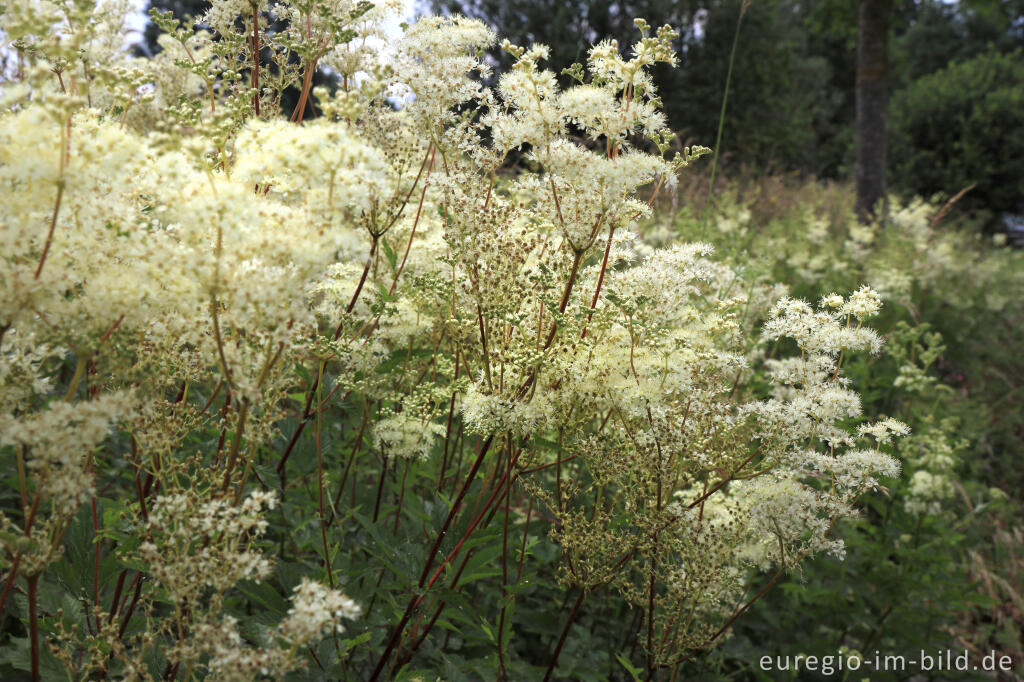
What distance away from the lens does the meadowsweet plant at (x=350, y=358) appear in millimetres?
1312

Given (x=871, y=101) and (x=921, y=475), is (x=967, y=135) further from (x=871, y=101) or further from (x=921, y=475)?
(x=921, y=475)

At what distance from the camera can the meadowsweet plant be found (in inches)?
51.7

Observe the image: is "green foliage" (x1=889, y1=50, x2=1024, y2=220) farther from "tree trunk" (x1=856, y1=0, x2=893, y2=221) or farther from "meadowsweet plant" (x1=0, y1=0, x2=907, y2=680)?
"meadowsweet plant" (x1=0, y1=0, x2=907, y2=680)

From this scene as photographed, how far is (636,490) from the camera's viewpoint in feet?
7.62

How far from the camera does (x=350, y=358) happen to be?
238 cm

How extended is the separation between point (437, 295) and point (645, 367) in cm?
79

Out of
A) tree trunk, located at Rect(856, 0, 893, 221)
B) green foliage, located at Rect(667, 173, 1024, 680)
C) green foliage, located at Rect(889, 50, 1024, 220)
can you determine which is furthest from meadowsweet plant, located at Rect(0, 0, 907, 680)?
green foliage, located at Rect(889, 50, 1024, 220)

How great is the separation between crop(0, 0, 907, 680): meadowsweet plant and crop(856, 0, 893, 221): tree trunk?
32.3ft

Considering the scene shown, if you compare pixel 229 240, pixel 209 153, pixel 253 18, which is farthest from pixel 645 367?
pixel 253 18

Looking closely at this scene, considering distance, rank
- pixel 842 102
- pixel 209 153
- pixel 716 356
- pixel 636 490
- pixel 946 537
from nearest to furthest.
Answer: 1. pixel 209 153
2. pixel 716 356
3. pixel 636 490
4. pixel 946 537
5. pixel 842 102

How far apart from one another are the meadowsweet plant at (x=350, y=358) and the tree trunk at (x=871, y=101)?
32.3ft

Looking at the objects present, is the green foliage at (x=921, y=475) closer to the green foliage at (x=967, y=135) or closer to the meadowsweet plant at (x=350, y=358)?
the meadowsweet plant at (x=350, y=358)

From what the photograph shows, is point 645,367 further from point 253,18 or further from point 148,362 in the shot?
point 253,18

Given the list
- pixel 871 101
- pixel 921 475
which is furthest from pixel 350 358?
pixel 871 101
